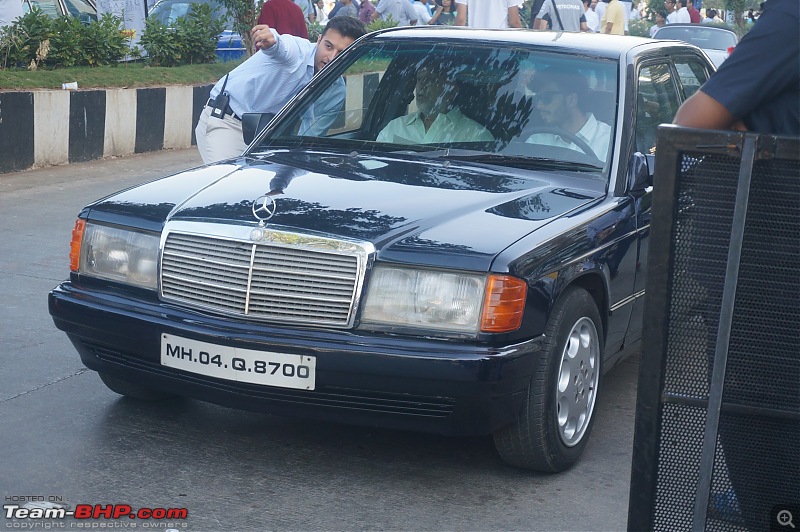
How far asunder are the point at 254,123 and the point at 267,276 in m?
1.78

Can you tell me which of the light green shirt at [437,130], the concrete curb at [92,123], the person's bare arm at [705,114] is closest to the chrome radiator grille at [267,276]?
the light green shirt at [437,130]

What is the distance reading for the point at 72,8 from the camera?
675 inches

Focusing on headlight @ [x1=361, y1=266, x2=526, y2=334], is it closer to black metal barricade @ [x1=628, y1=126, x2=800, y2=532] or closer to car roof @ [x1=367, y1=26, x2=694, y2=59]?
black metal barricade @ [x1=628, y1=126, x2=800, y2=532]

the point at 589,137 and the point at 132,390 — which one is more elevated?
the point at 589,137

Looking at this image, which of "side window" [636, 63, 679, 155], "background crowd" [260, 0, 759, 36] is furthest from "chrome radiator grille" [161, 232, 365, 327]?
"background crowd" [260, 0, 759, 36]

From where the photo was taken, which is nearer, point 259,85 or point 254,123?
point 254,123

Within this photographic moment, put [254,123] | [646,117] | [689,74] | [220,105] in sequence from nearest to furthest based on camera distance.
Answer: [646,117], [254,123], [689,74], [220,105]

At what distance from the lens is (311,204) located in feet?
13.4

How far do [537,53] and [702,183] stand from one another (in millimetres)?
2875

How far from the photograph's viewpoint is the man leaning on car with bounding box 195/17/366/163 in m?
6.81

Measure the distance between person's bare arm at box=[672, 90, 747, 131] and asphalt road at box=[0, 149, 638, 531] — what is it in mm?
1669

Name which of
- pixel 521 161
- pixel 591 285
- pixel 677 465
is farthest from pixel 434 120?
pixel 677 465

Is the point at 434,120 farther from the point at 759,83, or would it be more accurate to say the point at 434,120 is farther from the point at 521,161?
the point at 759,83

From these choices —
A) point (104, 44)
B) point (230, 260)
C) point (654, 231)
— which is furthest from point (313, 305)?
point (104, 44)
